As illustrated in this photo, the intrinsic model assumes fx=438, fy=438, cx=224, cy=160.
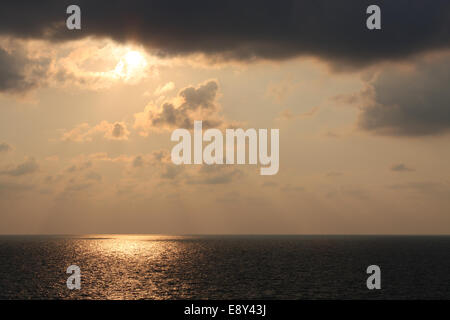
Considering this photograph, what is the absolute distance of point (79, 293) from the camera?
6994cm

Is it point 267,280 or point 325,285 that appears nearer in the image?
point 325,285

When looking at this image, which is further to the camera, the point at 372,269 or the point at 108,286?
the point at 372,269

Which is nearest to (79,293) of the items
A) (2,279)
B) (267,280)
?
(2,279)
